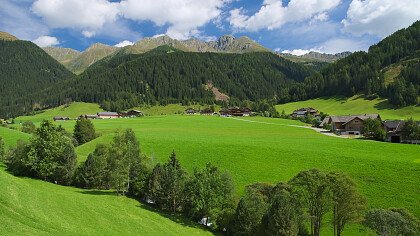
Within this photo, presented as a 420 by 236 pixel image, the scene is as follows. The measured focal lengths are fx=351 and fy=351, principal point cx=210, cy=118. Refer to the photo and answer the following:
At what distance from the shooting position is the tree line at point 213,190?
49.3 m

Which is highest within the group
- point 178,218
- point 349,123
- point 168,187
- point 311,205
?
point 349,123

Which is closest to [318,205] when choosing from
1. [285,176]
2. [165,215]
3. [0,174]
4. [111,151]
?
[285,176]

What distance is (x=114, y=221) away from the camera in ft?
152

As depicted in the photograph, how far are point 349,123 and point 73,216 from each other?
12444cm

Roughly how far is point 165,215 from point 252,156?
105 feet

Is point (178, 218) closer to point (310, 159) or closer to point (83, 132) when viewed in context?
point (310, 159)

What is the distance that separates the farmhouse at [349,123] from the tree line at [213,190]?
88.0m

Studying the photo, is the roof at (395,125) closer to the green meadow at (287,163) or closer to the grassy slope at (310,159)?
the green meadow at (287,163)

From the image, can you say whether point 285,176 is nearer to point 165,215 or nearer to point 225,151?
point 225,151

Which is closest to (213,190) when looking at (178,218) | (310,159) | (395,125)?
(178,218)

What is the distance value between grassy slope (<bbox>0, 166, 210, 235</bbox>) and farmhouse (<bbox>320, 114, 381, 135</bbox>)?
100 meters

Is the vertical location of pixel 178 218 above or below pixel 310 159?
below

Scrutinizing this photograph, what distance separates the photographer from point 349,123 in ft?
468

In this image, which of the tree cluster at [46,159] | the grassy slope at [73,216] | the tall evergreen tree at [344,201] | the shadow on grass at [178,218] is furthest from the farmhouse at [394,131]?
the tree cluster at [46,159]
